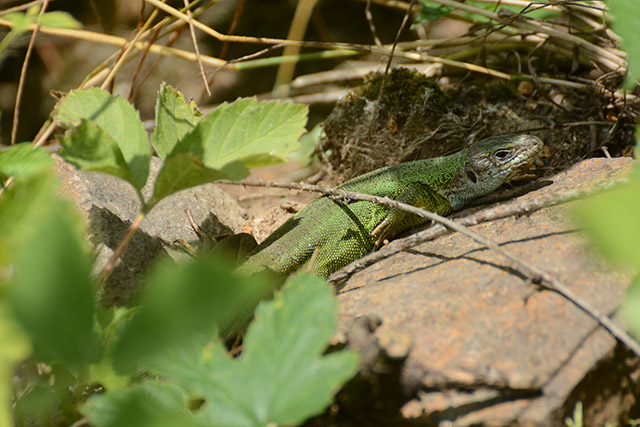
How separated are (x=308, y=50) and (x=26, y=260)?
545 cm

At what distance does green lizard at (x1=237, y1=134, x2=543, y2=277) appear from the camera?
11.3 feet

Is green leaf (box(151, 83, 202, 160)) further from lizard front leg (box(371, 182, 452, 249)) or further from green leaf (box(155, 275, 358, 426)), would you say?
lizard front leg (box(371, 182, 452, 249))

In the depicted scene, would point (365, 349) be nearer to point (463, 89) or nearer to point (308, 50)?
point (463, 89)

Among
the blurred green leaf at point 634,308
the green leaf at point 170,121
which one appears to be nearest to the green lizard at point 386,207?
the green leaf at point 170,121

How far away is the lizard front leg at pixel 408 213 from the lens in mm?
3584

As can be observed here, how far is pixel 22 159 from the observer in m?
1.80

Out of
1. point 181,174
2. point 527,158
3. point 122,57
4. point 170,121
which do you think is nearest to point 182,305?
point 181,174

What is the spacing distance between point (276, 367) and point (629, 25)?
1.41 meters

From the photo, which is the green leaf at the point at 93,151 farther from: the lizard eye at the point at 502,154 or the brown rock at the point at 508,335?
the lizard eye at the point at 502,154

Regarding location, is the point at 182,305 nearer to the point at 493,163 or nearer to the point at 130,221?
the point at 130,221

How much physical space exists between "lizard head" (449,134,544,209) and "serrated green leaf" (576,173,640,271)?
8.66 ft

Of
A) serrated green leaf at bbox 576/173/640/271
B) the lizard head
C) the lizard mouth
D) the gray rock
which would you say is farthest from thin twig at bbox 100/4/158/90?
serrated green leaf at bbox 576/173/640/271

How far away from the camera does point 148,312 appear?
100 cm

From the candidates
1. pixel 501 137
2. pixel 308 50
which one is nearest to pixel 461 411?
pixel 501 137
